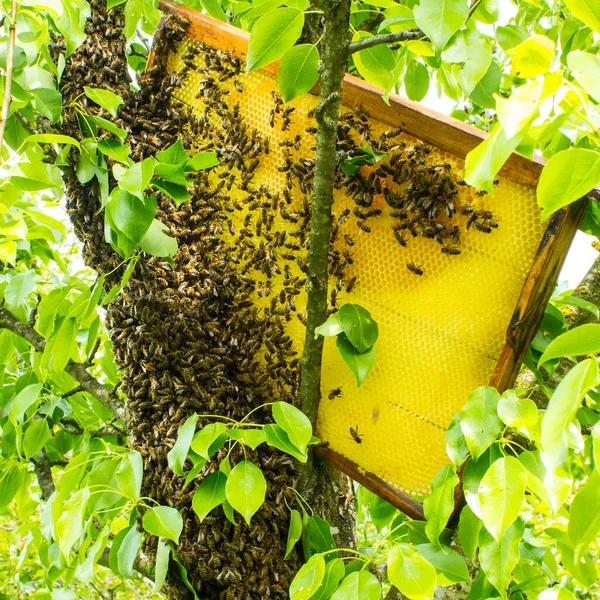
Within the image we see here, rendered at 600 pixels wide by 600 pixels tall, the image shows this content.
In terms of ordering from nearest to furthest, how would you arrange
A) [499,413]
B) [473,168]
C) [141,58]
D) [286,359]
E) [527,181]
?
[473,168], [499,413], [527,181], [286,359], [141,58]

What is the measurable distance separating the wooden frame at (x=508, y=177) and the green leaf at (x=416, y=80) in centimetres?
22

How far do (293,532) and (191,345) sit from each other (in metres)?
0.83

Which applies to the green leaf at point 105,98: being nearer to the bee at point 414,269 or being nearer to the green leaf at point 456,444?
the bee at point 414,269

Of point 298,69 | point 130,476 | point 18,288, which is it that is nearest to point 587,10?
point 298,69

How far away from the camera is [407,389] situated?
2.49 metres

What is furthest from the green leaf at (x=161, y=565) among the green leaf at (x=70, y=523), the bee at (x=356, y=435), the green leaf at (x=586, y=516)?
the green leaf at (x=586, y=516)

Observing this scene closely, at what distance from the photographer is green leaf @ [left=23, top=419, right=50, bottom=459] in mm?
2996

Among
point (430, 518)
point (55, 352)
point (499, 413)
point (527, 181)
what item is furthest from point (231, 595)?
point (527, 181)

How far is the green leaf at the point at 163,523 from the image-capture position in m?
2.02

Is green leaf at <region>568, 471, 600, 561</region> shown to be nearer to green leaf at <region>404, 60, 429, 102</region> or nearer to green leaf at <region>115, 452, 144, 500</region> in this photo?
green leaf at <region>115, 452, 144, 500</region>

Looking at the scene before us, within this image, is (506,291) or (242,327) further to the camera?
(242,327)

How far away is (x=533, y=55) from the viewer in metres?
1.10

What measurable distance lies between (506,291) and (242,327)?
109cm

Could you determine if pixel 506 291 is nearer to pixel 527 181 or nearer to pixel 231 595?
pixel 527 181
